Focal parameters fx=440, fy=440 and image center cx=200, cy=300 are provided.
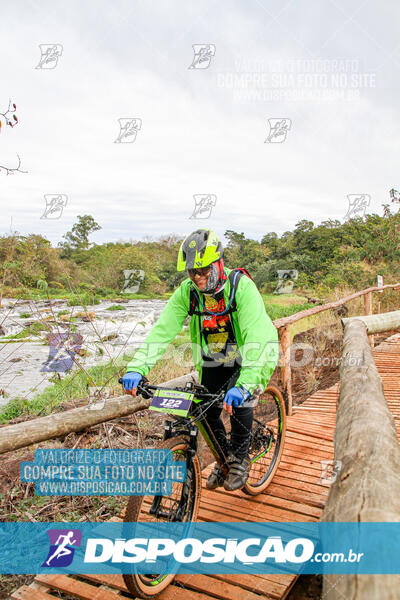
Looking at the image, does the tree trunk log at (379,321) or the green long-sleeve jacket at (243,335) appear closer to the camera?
the green long-sleeve jacket at (243,335)

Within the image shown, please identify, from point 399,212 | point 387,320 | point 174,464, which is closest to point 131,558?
point 174,464

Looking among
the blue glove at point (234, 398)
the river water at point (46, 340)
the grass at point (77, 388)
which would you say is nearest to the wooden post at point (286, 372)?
the river water at point (46, 340)

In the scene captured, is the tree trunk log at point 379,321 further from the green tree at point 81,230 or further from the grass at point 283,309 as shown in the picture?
the green tree at point 81,230

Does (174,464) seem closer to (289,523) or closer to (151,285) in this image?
(289,523)

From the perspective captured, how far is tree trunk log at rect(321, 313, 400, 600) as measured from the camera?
892 millimetres

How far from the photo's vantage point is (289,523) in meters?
2.91

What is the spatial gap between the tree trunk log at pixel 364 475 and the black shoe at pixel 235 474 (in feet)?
2.91

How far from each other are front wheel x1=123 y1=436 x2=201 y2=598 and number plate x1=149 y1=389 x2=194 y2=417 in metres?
0.20

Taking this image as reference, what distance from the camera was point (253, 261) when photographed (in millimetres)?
29391

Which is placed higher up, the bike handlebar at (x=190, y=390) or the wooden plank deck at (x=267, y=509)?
the bike handlebar at (x=190, y=390)

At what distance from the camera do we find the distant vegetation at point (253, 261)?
12.8 ft

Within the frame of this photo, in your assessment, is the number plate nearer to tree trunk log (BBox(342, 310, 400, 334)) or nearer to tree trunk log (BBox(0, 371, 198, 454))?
tree trunk log (BBox(0, 371, 198, 454))

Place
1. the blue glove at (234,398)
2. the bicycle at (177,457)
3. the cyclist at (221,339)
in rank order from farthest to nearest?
the cyclist at (221,339)
the blue glove at (234,398)
the bicycle at (177,457)

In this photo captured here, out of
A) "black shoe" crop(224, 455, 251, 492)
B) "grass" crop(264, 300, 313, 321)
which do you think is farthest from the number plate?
"grass" crop(264, 300, 313, 321)
